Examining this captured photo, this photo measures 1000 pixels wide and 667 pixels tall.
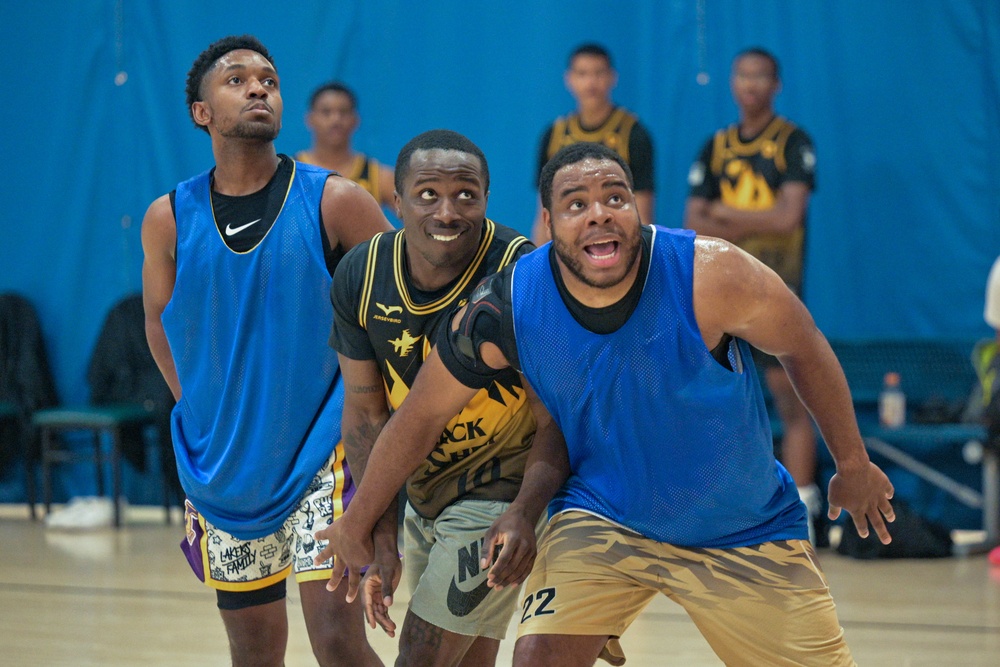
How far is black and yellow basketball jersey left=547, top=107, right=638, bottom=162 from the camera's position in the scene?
304 inches

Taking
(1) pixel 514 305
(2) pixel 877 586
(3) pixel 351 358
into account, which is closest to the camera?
(1) pixel 514 305

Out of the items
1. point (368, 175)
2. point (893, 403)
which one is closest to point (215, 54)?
point (368, 175)

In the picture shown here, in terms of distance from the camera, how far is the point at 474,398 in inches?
140

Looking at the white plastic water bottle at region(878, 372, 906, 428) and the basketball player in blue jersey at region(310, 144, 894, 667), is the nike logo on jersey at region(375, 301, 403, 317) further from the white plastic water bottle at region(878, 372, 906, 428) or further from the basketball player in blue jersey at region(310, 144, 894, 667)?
the white plastic water bottle at region(878, 372, 906, 428)

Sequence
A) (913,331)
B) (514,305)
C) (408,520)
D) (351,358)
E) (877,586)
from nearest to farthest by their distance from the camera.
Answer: (514,305) < (351,358) < (408,520) < (877,586) < (913,331)

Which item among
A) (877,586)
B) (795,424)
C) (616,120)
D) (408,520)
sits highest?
(616,120)

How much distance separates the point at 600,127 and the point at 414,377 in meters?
4.51

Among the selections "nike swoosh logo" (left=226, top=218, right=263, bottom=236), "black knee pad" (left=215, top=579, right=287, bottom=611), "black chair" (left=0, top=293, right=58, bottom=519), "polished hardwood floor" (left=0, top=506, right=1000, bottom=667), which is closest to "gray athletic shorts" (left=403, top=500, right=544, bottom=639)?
"black knee pad" (left=215, top=579, right=287, bottom=611)

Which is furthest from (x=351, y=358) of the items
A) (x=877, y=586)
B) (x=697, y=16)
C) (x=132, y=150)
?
(x=132, y=150)

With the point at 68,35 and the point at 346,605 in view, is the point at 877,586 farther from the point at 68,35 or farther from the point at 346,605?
the point at 68,35

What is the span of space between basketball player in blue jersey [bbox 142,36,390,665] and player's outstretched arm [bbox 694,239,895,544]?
48.8 inches

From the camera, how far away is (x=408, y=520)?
3.83 metres

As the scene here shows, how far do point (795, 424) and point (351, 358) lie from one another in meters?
4.43

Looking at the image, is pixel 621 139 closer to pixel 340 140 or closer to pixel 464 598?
pixel 340 140
